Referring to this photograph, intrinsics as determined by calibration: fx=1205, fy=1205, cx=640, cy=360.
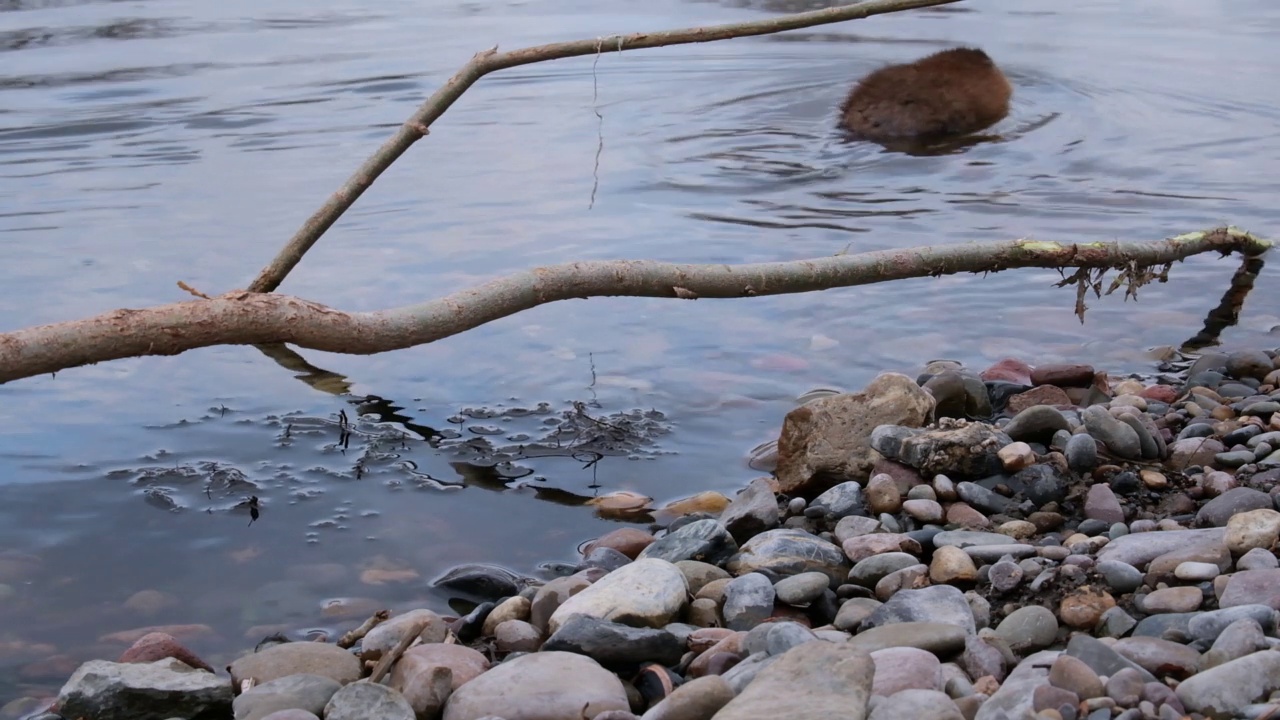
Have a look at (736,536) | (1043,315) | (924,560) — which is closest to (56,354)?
(736,536)

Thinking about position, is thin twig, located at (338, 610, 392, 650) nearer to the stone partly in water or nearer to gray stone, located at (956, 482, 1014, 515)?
the stone partly in water

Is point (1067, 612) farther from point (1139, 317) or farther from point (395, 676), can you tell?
point (1139, 317)

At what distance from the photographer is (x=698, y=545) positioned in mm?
3582

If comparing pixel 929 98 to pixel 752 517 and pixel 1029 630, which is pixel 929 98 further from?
pixel 1029 630

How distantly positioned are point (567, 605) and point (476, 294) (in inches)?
49.8

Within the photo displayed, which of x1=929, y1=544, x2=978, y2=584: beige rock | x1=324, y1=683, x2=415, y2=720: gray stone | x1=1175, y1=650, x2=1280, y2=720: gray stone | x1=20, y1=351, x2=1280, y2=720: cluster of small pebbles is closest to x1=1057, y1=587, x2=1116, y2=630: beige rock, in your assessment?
x1=20, y1=351, x2=1280, y2=720: cluster of small pebbles

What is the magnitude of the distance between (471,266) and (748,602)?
12.5 feet

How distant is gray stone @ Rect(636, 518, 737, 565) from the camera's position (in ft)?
11.7

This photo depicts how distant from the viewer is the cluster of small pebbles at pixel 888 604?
2.41m

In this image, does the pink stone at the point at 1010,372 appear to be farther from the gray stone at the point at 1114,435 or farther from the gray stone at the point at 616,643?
the gray stone at the point at 616,643

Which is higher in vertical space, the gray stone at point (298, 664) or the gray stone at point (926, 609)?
the gray stone at point (926, 609)

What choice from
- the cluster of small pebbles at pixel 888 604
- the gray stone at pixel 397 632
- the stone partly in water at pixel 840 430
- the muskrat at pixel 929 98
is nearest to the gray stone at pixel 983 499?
the cluster of small pebbles at pixel 888 604

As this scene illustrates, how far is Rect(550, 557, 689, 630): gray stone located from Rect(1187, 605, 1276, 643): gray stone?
1.26 m

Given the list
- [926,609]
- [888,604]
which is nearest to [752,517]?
[888,604]
